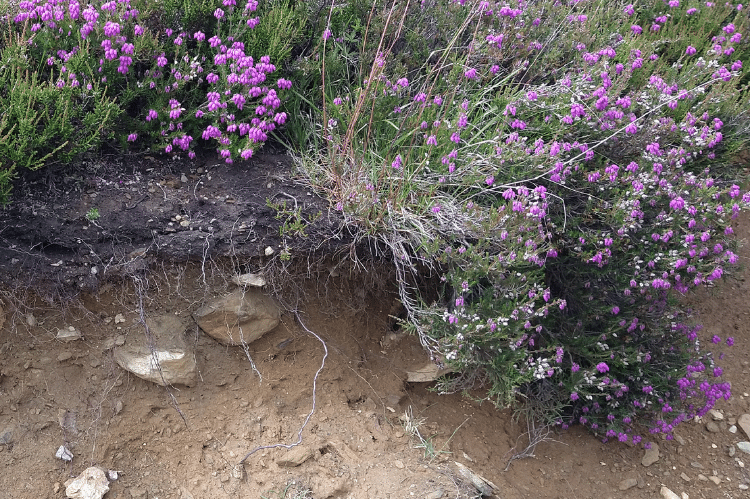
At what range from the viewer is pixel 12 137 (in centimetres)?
286

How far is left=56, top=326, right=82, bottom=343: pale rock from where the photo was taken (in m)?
3.15

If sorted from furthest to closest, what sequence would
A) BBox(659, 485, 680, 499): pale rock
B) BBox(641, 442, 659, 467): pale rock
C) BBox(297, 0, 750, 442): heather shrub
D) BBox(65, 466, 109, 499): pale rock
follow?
BBox(641, 442, 659, 467): pale rock → BBox(659, 485, 680, 499): pale rock → BBox(297, 0, 750, 442): heather shrub → BBox(65, 466, 109, 499): pale rock

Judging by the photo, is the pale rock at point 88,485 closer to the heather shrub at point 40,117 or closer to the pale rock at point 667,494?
the heather shrub at point 40,117

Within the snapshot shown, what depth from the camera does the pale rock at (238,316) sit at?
131 inches

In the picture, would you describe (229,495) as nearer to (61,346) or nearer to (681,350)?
(61,346)

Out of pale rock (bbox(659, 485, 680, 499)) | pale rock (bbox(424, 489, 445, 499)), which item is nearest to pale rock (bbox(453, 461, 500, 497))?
pale rock (bbox(424, 489, 445, 499))

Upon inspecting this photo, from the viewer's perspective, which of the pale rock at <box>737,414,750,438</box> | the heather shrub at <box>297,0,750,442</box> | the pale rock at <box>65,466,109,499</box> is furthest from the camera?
the pale rock at <box>737,414,750,438</box>

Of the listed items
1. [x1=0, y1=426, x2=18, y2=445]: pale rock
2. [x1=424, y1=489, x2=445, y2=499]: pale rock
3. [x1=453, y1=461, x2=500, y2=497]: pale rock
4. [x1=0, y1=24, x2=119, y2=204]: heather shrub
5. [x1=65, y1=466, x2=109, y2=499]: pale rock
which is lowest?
[x1=65, y1=466, x2=109, y2=499]: pale rock

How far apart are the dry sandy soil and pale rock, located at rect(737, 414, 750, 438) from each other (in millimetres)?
326

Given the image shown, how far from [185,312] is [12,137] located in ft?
3.90

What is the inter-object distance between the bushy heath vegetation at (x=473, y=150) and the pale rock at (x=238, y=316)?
70 centimetres

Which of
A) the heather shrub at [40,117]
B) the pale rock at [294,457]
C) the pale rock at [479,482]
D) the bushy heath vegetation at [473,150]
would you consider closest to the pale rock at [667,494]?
the bushy heath vegetation at [473,150]

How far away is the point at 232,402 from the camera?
11.1ft

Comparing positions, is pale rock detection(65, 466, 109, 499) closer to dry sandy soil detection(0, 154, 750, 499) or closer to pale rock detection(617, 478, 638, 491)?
dry sandy soil detection(0, 154, 750, 499)
